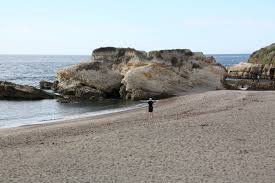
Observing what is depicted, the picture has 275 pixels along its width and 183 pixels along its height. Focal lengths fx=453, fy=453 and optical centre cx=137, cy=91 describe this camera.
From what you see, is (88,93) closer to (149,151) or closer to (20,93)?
(20,93)

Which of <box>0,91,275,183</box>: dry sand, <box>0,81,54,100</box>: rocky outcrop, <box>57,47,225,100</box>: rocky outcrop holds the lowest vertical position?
<box>0,81,54,100</box>: rocky outcrop

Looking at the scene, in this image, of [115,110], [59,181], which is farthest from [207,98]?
[59,181]

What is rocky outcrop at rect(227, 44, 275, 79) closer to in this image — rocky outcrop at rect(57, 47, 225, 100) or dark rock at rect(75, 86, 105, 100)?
rocky outcrop at rect(57, 47, 225, 100)

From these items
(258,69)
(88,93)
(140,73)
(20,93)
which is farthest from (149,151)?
(258,69)

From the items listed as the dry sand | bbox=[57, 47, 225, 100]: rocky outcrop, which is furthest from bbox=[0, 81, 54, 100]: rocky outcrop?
the dry sand

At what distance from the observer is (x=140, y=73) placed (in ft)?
130

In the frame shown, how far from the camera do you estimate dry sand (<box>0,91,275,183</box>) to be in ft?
41.8

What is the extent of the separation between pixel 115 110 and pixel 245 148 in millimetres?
17248

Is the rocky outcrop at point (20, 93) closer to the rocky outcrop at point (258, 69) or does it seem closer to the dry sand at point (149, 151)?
the dry sand at point (149, 151)

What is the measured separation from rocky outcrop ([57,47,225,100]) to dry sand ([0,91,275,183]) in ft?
52.1

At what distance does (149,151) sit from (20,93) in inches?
1043

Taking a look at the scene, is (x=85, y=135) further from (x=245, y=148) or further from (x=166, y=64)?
(x=166, y=64)

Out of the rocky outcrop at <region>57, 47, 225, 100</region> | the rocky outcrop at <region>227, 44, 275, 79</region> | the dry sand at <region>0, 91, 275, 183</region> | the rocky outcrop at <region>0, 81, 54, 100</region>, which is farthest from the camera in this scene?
the rocky outcrop at <region>227, 44, 275, 79</region>

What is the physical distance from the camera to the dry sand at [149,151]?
12.7 metres
